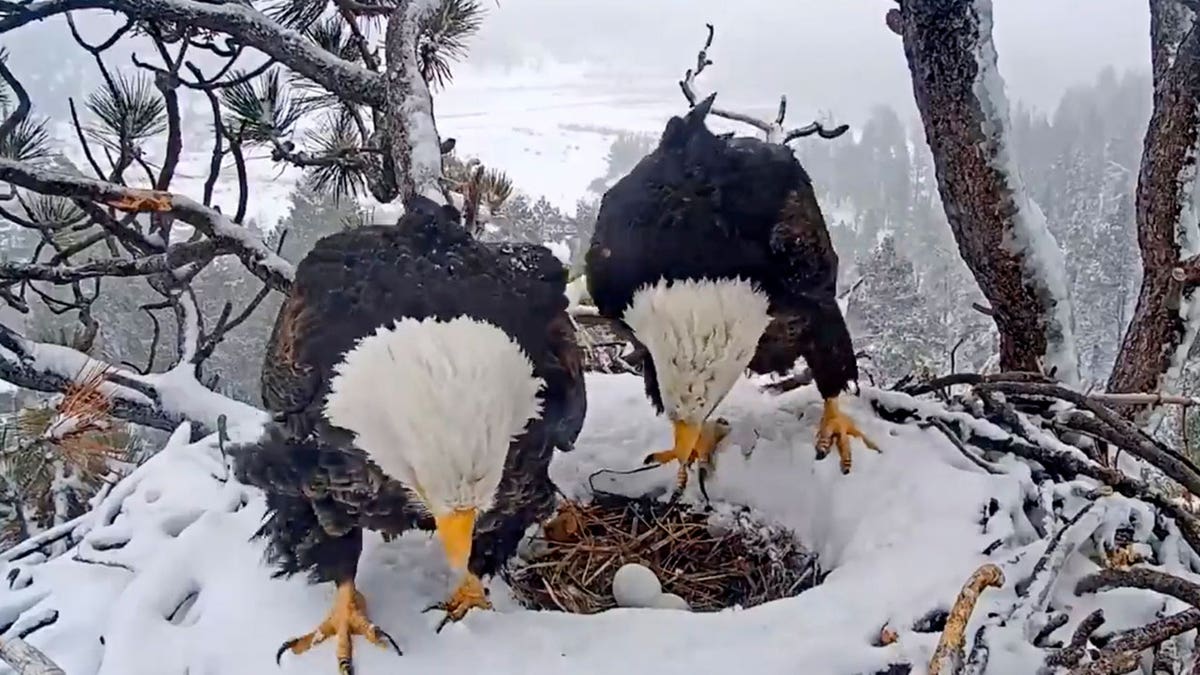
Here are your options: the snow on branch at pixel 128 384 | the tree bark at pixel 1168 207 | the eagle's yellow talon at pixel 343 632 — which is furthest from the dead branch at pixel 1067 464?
the snow on branch at pixel 128 384

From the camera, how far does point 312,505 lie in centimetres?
138

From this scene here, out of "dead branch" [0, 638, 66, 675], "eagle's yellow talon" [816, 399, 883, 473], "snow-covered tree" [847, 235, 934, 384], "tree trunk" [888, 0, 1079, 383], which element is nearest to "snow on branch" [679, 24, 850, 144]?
"tree trunk" [888, 0, 1079, 383]

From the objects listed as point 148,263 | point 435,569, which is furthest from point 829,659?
point 148,263

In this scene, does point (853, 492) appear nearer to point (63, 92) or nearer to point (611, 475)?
point (611, 475)

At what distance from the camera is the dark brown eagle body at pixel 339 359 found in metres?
1.35

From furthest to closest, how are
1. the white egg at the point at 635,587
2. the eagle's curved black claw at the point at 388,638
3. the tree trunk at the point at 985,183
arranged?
the tree trunk at the point at 985,183
the white egg at the point at 635,587
the eagle's curved black claw at the point at 388,638

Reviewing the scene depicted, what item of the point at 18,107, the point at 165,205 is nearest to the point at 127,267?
the point at 165,205

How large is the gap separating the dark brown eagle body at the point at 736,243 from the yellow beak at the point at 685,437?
201 mm

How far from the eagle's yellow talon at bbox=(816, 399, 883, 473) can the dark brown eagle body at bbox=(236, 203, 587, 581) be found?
1.72 feet

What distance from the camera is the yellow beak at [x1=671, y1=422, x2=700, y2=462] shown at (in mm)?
1617

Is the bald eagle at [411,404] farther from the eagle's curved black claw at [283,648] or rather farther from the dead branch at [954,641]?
the dead branch at [954,641]

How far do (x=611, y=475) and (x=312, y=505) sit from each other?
2.19 ft

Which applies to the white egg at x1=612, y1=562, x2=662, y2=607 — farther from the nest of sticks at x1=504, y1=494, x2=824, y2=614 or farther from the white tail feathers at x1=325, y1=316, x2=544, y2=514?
the white tail feathers at x1=325, y1=316, x2=544, y2=514

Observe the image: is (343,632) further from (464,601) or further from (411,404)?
(411,404)
